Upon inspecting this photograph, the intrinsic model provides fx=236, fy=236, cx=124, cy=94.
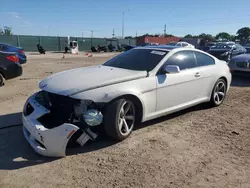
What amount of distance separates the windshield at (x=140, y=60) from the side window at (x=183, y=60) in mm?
189

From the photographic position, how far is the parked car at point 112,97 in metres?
3.33

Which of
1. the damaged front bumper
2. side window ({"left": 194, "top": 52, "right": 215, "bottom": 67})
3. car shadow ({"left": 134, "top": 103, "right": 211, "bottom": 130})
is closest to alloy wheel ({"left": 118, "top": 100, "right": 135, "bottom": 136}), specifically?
car shadow ({"left": 134, "top": 103, "right": 211, "bottom": 130})

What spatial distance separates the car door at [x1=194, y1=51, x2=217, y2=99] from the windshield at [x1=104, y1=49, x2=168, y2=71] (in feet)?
3.40

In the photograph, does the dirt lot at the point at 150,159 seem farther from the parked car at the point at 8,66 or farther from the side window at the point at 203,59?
the parked car at the point at 8,66

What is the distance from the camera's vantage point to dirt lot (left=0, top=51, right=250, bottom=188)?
2.85 metres

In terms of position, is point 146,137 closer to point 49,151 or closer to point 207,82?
point 49,151

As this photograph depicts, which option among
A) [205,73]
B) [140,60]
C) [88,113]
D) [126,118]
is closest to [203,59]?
[205,73]

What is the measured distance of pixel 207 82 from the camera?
5215 mm

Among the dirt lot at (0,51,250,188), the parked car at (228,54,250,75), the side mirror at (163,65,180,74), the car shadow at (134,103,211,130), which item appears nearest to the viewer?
the dirt lot at (0,51,250,188)

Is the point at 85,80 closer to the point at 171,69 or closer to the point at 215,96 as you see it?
the point at 171,69

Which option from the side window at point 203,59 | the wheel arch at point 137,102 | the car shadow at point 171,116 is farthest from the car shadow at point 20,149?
the side window at point 203,59

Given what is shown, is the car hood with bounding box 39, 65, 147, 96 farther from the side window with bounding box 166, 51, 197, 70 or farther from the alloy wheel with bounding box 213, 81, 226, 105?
the alloy wheel with bounding box 213, 81, 226, 105

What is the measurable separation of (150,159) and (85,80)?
1.55 meters

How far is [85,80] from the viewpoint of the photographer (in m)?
3.71
